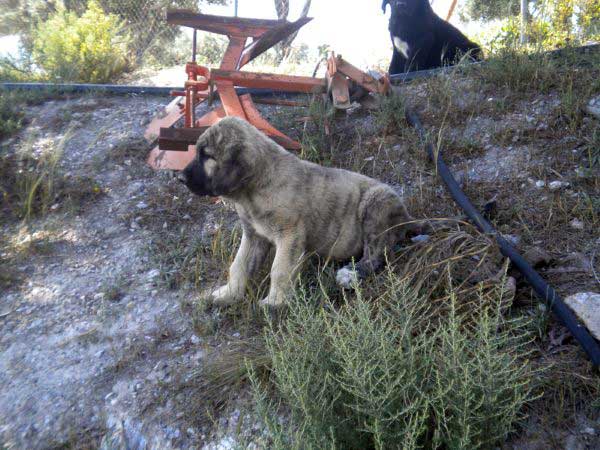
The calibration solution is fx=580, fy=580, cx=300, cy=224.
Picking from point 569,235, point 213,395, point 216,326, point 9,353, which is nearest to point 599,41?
point 569,235

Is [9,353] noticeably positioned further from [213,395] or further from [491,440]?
[491,440]

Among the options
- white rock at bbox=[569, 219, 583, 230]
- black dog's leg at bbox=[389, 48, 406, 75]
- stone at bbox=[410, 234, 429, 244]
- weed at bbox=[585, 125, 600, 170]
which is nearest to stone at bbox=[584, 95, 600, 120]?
weed at bbox=[585, 125, 600, 170]

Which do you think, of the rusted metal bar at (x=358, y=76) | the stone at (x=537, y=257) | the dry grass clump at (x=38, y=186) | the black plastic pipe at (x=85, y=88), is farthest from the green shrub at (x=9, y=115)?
the stone at (x=537, y=257)

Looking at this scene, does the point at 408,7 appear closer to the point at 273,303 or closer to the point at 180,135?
the point at 180,135

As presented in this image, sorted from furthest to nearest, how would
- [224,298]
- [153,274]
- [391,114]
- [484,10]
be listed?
[484,10]
[391,114]
[153,274]
[224,298]

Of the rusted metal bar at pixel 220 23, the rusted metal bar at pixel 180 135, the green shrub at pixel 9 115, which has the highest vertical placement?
the rusted metal bar at pixel 220 23

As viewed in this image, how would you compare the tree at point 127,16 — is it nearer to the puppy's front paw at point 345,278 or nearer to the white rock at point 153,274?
the white rock at point 153,274

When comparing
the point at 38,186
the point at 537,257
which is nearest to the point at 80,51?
the point at 38,186

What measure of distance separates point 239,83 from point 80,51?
348 centimetres

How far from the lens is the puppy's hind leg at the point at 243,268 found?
3.92 m

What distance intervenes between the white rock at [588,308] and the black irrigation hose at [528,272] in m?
0.03

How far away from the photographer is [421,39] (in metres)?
7.14

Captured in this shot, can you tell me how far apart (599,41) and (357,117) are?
9.32ft

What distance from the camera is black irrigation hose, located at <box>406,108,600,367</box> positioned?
9.95ft
